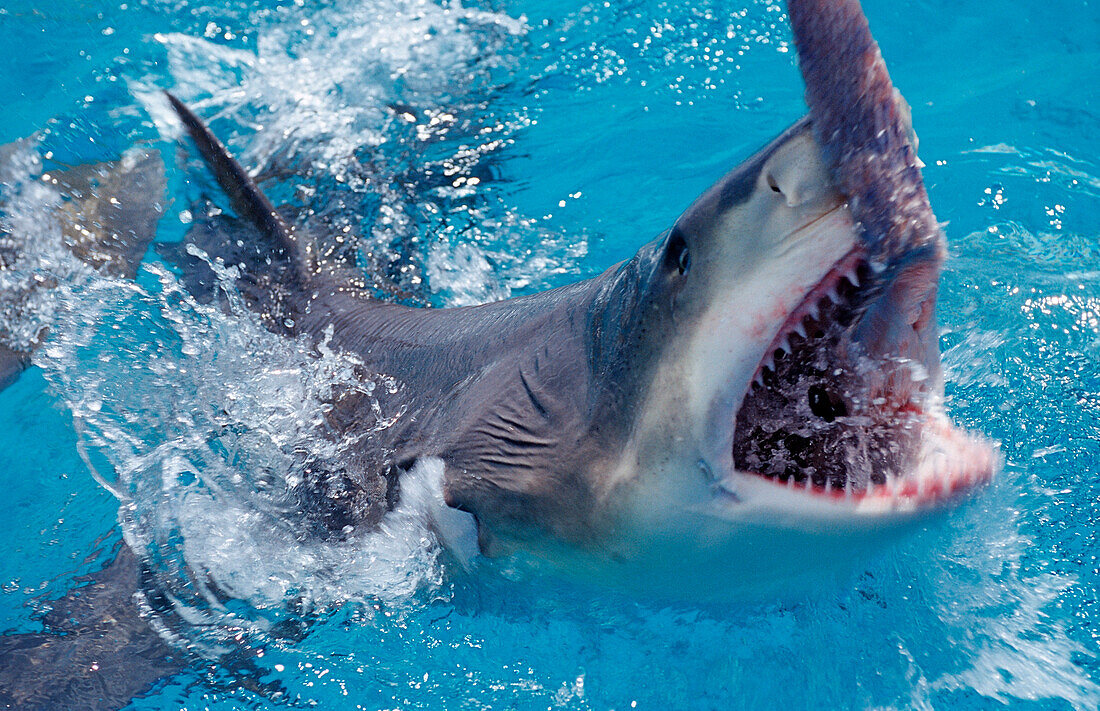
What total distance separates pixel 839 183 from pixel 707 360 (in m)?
0.33

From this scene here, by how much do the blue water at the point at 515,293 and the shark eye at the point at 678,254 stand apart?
67 centimetres

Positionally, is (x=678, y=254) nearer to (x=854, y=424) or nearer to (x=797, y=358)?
(x=797, y=358)

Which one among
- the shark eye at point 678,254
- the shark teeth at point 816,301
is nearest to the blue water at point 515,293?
the shark teeth at point 816,301

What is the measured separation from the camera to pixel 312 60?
191 inches

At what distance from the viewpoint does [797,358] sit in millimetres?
1339

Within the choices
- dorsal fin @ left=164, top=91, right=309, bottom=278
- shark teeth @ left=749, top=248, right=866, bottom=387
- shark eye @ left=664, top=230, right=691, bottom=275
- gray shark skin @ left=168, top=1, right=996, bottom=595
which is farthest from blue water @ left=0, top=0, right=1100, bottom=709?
shark eye @ left=664, top=230, right=691, bottom=275

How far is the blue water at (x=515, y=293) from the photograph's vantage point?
77.7 inches

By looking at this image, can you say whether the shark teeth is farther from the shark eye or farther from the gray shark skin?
the shark eye

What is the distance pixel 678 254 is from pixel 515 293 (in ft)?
6.72

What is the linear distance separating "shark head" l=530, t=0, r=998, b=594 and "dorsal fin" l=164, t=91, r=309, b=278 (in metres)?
1.66

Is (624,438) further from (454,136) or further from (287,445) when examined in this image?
(454,136)

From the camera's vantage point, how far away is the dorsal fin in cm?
272

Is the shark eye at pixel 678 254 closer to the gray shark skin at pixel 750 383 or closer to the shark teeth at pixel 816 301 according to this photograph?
the gray shark skin at pixel 750 383

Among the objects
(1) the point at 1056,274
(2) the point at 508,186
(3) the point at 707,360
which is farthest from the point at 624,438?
(2) the point at 508,186
